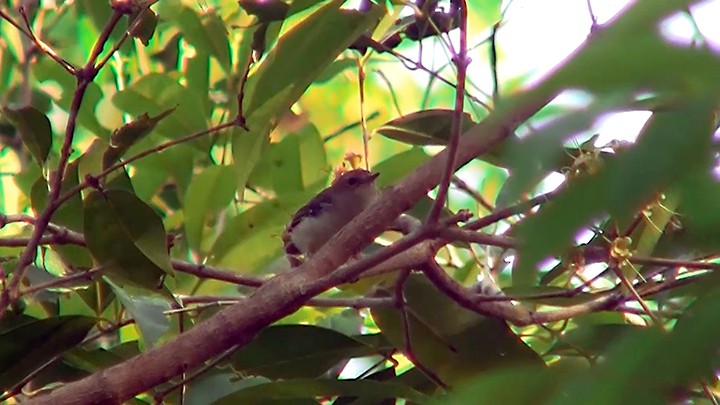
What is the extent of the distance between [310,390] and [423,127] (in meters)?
0.38

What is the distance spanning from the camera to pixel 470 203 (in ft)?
5.02

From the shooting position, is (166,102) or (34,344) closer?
(34,344)

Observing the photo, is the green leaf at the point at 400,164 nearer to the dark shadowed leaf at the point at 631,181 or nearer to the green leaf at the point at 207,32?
the green leaf at the point at 207,32

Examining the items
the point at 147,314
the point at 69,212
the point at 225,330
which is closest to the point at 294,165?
the point at 69,212

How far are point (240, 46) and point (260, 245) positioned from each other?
33 centimetres

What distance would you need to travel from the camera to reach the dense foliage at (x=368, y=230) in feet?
0.86

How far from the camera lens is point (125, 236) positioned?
904 millimetres

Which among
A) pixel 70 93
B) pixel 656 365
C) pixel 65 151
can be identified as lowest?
pixel 656 365

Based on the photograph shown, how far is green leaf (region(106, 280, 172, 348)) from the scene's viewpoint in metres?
0.85

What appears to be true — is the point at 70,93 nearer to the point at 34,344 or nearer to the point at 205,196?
the point at 205,196

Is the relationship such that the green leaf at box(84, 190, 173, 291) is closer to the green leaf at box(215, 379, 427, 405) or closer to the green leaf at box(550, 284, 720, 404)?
the green leaf at box(215, 379, 427, 405)

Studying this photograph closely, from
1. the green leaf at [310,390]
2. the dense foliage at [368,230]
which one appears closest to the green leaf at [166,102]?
the dense foliage at [368,230]

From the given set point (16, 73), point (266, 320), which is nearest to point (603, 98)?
point (266, 320)

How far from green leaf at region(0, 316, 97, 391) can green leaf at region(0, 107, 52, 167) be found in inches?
7.5
